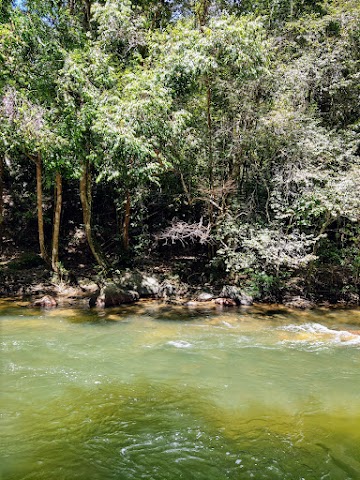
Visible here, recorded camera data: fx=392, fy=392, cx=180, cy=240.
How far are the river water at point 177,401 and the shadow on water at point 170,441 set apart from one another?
1 cm

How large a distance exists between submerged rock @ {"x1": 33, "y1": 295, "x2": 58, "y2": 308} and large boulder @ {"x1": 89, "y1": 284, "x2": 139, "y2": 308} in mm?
922

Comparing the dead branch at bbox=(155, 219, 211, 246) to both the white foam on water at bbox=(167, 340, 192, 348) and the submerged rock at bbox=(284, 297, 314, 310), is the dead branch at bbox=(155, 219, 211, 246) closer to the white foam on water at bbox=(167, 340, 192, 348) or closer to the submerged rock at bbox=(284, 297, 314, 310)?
the submerged rock at bbox=(284, 297, 314, 310)

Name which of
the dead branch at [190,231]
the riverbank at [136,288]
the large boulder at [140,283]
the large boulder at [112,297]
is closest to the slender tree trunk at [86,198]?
the riverbank at [136,288]

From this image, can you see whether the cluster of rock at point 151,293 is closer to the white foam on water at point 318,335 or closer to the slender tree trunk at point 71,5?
the white foam on water at point 318,335

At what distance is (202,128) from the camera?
427 inches

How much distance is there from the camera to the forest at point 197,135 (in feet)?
28.9

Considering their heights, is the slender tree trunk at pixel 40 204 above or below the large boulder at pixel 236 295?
above

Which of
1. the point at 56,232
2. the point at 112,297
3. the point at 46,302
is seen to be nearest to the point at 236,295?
the point at 112,297

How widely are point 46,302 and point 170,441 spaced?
702 centimetres

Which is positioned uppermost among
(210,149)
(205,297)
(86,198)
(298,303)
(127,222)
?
(210,149)

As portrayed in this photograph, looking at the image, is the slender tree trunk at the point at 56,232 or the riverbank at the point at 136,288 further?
the slender tree trunk at the point at 56,232

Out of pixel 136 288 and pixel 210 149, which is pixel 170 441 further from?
pixel 210 149

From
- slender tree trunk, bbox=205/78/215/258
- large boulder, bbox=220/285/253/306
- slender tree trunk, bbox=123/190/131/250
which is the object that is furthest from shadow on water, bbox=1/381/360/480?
slender tree trunk, bbox=123/190/131/250

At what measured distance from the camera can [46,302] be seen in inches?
392
